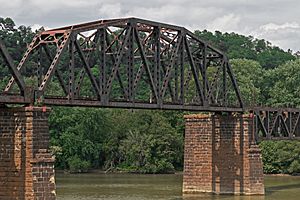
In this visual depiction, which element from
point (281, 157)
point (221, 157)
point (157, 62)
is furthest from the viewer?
point (281, 157)

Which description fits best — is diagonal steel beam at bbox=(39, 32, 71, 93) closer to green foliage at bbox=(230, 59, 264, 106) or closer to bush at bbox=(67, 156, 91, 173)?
bush at bbox=(67, 156, 91, 173)

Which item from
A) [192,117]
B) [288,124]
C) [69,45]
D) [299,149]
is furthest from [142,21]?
[299,149]

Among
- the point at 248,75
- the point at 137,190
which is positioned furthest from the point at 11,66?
the point at 248,75

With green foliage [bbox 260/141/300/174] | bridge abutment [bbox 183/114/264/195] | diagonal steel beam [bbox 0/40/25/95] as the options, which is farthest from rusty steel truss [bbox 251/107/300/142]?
diagonal steel beam [bbox 0/40/25/95]

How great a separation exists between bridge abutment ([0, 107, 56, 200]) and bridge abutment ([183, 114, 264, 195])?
22.6m

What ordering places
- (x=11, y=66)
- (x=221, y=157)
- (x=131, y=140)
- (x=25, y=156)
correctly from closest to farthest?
(x=11, y=66), (x=25, y=156), (x=221, y=157), (x=131, y=140)

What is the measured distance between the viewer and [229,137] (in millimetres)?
59375

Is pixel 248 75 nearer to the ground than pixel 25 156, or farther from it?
farther from it

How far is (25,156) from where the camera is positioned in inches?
1519

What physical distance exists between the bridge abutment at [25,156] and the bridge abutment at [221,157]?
22586mm

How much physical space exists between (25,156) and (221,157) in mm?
23972

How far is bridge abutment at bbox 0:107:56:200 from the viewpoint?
38.3 m

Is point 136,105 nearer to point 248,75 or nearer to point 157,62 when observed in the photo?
point 157,62

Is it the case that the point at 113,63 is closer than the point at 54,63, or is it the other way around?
the point at 54,63
